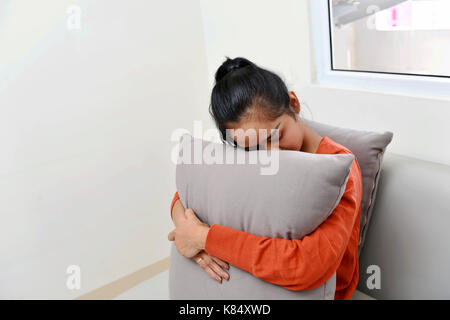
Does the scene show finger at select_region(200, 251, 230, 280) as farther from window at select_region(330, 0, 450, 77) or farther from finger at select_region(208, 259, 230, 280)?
window at select_region(330, 0, 450, 77)

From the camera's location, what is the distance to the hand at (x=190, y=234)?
1016mm

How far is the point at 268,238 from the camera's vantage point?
3.07 feet

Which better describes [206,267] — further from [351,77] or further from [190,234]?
[351,77]

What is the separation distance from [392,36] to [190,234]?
90 cm

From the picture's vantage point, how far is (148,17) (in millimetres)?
1798

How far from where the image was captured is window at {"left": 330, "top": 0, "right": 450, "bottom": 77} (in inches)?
49.6

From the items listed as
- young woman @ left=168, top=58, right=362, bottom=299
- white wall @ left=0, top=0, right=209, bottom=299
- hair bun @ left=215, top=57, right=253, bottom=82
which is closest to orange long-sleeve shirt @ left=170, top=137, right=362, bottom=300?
young woman @ left=168, top=58, right=362, bottom=299

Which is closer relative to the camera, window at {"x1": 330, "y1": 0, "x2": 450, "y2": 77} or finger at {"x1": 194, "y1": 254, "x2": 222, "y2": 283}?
finger at {"x1": 194, "y1": 254, "x2": 222, "y2": 283}

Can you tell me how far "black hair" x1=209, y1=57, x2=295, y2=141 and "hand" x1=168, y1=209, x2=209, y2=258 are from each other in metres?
0.24

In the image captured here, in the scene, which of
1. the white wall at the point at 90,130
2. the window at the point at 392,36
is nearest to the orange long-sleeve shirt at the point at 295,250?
the window at the point at 392,36

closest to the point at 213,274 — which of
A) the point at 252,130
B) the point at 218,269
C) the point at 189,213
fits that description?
the point at 218,269
